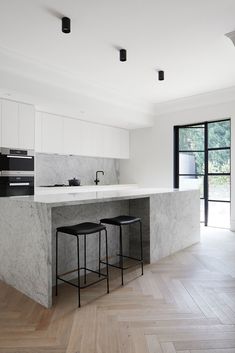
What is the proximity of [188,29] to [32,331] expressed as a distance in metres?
3.40

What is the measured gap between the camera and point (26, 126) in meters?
4.12

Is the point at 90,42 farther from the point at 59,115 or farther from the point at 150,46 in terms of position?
the point at 59,115

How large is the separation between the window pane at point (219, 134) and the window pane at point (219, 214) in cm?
127

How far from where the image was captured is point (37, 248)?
2273 mm

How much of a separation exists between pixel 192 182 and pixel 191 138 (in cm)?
101

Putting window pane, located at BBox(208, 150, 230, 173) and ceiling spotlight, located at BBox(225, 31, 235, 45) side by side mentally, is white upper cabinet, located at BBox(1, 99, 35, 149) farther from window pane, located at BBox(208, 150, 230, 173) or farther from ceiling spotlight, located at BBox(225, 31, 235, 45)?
window pane, located at BBox(208, 150, 230, 173)

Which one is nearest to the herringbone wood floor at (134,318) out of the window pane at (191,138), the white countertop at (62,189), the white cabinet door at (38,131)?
the white countertop at (62,189)

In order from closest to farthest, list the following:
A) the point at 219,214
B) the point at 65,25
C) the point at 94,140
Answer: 1. the point at 65,25
2. the point at 219,214
3. the point at 94,140

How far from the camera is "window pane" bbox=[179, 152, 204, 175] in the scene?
578cm

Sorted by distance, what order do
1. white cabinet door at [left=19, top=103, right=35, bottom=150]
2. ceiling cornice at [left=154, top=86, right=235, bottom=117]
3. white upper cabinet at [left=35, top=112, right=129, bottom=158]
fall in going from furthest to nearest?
ceiling cornice at [left=154, top=86, right=235, bottom=117], white upper cabinet at [left=35, top=112, right=129, bottom=158], white cabinet door at [left=19, top=103, right=35, bottom=150]

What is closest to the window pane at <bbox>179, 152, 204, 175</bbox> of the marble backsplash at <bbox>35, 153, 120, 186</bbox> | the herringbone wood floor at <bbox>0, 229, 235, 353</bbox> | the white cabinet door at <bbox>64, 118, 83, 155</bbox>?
the marble backsplash at <bbox>35, 153, 120, 186</bbox>

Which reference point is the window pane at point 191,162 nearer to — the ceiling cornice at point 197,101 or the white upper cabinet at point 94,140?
the ceiling cornice at point 197,101

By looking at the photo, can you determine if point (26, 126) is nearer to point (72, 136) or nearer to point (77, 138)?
point (72, 136)

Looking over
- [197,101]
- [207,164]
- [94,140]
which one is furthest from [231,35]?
[94,140]
